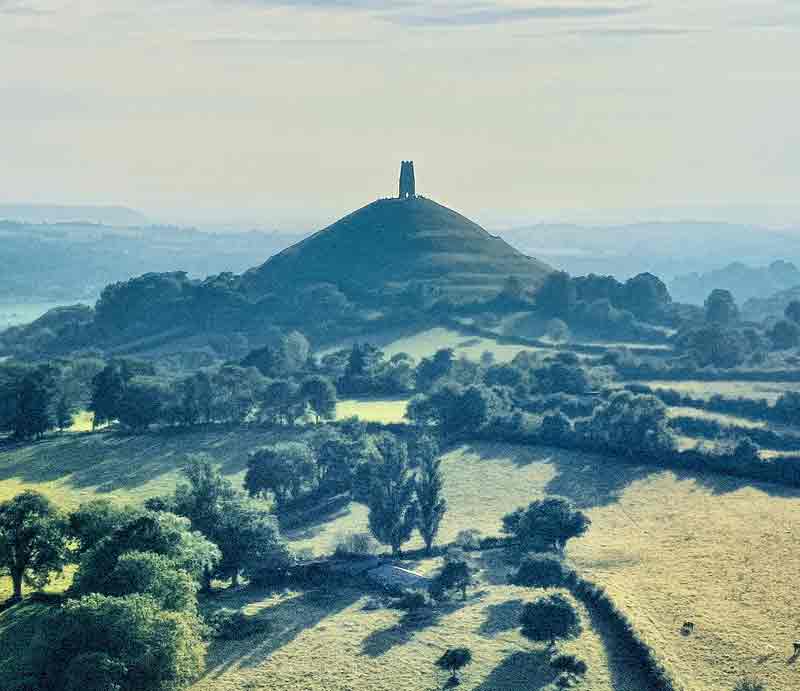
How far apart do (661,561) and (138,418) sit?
2980 inches

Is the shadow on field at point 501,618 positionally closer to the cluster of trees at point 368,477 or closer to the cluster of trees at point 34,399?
the cluster of trees at point 368,477

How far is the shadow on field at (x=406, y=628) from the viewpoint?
7431cm

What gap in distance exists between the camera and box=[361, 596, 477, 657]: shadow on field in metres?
74.3

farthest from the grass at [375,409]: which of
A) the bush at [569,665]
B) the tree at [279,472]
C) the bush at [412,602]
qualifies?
the bush at [569,665]

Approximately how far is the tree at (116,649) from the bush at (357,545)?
93.6 ft

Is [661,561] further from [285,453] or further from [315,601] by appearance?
[285,453]

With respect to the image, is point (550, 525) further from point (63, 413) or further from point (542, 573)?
point (63, 413)

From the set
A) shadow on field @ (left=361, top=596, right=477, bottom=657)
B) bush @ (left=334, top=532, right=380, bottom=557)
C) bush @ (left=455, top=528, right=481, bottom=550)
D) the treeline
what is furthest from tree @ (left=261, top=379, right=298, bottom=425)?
shadow on field @ (left=361, top=596, right=477, bottom=657)

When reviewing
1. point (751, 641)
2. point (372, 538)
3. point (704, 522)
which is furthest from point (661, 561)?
point (372, 538)

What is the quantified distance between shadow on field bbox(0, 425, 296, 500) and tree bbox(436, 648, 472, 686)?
196 feet

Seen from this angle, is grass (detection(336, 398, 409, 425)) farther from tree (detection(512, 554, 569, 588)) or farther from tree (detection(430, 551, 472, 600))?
tree (detection(430, 551, 472, 600))

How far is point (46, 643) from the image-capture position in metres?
67.3

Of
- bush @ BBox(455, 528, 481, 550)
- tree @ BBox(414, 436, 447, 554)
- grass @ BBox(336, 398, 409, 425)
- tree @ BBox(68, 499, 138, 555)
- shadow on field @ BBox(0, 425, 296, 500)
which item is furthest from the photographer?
grass @ BBox(336, 398, 409, 425)

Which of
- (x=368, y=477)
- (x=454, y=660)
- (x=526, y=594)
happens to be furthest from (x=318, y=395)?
(x=454, y=660)
